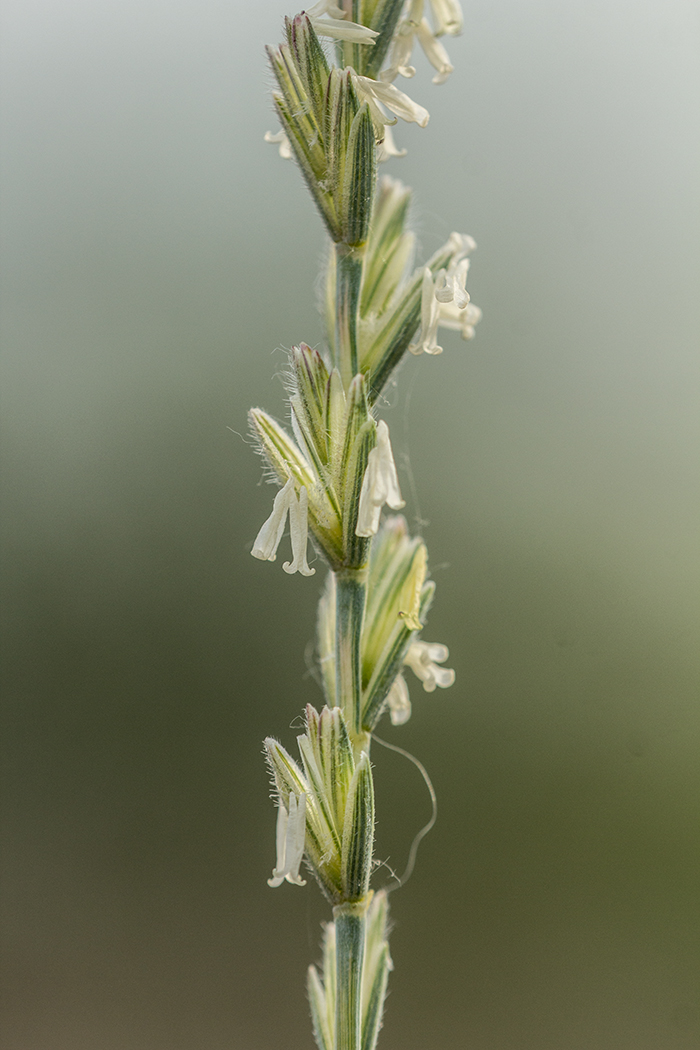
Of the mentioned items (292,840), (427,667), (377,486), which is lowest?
(292,840)

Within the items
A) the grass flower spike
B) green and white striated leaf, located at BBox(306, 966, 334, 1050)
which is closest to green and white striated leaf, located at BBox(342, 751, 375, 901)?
the grass flower spike

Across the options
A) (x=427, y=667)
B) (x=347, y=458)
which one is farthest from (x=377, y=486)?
(x=427, y=667)

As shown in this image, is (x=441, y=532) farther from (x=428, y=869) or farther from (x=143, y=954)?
(x=143, y=954)

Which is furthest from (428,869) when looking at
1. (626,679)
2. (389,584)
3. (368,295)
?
(368,295)

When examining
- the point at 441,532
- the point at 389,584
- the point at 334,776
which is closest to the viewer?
the point at 334,776

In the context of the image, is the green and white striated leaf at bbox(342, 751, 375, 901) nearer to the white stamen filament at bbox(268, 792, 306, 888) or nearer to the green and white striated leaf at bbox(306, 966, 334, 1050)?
the white stamen filament at bbox(268, 792, 306, 888)

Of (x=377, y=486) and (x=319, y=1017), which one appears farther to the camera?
(x=319, y=1017)

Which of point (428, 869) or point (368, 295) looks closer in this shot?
point (368, 295)

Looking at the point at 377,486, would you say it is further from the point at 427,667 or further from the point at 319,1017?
the point at 319,1017

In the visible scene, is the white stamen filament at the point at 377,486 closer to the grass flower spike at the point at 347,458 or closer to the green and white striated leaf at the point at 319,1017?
the grass flower spike at the point at 347,458
